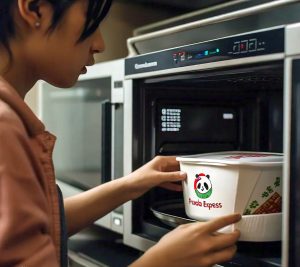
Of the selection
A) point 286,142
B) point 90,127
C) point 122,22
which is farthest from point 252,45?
point 122,22

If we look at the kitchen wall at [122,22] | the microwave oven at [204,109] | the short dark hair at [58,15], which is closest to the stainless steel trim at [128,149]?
the microwave oven at [204,109]

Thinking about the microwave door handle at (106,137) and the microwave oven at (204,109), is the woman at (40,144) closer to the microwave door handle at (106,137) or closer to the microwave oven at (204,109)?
the microwave oven at (204,109)

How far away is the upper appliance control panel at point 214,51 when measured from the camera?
673mm

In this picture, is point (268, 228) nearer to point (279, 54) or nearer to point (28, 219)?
point (279, 54)

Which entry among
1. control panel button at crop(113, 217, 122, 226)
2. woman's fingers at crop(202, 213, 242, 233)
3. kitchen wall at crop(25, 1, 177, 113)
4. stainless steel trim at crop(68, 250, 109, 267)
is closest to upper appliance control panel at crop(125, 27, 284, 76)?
woman's fingers at crop(202, 213, 242, 233)

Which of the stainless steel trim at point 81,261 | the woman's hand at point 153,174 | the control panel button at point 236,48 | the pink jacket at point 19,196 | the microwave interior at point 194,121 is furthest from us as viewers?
the stainless steel trim at point 81,261

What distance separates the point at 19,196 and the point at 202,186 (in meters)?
0.35

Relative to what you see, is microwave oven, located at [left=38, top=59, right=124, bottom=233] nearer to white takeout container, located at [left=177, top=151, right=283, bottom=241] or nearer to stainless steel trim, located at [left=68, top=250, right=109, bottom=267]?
stainless steel trim, located at [left=68, top=250, right=109, bottom=267]

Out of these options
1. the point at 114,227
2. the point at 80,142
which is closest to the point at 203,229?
the point at 114,227

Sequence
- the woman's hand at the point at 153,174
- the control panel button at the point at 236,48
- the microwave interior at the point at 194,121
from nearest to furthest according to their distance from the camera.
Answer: the control panel button at the point at 236,48, the woman's hand at the point at 153,174, the microwave interior at the point at 194,121

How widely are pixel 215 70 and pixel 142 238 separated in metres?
0.40

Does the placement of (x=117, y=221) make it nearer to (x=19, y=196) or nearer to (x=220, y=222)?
(x=220, y=222)

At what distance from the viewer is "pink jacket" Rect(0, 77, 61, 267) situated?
52cm

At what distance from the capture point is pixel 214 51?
776 mm
